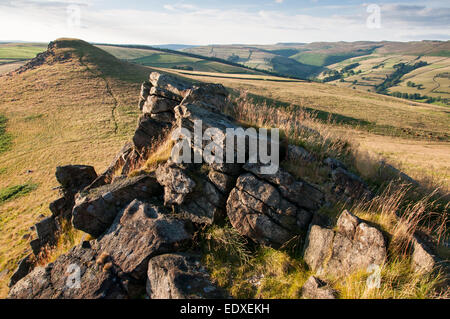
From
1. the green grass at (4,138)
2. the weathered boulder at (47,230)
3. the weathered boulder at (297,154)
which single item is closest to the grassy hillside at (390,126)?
the weathered boulder at (297,154)

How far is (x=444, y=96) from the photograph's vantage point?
530 feet

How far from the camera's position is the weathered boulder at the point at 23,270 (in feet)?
30.5

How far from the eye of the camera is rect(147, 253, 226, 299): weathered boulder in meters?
5.80

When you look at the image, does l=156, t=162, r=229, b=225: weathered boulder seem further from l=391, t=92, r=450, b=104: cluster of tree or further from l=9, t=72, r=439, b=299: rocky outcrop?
l=391, t=92, r=450, b=104: cluster of tree

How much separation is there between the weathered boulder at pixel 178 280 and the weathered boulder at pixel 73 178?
7324mm

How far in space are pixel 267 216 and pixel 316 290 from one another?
7.48ft

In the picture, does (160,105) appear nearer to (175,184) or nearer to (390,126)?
(175,184)

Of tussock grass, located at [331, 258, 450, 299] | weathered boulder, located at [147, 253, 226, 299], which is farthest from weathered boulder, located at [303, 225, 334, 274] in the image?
weathered boulder, located at [147, 253, 226, 299]

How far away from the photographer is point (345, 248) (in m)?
6.12

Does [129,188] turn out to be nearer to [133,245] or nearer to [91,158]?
[133,245]

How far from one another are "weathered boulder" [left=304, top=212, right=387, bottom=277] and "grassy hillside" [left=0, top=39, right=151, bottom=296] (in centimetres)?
1185
